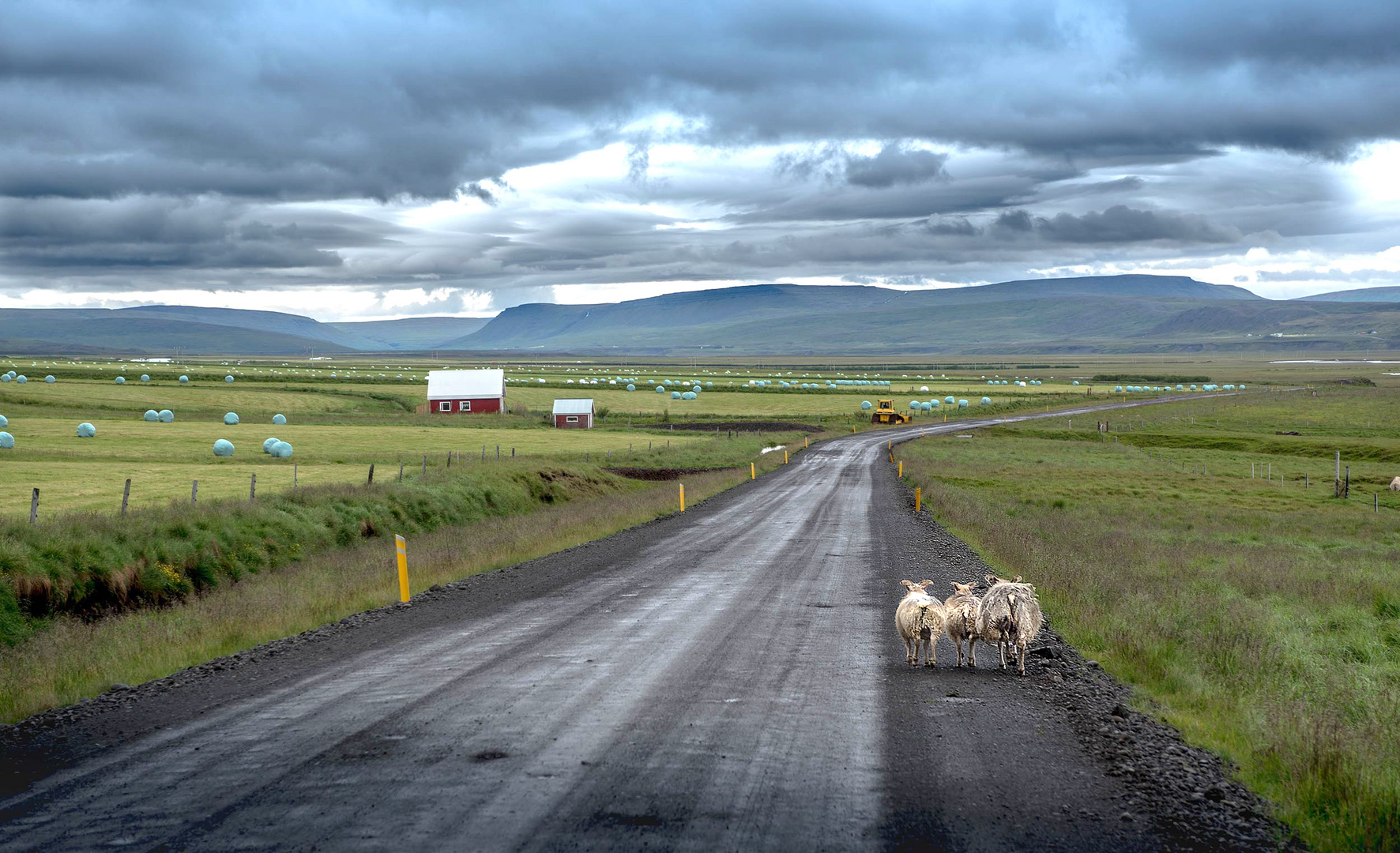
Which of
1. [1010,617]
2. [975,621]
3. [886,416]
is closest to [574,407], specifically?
[886,416]

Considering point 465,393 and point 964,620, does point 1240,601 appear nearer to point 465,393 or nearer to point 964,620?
point 964,620

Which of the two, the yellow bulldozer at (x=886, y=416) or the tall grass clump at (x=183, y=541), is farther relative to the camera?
the yellow bulldozer at (x=886, y=416)

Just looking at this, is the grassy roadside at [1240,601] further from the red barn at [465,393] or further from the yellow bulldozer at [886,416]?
the red barn at [465,393]

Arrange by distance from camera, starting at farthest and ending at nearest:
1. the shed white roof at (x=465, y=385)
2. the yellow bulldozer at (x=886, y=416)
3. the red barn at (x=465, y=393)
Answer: the shed white roof at (x=465, y=385) → the yellow bulldozer at (x=886, y=416) → the red barn at (x=465, y=393)

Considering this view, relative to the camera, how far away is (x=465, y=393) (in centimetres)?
9606

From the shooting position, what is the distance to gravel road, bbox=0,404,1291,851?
7293mm

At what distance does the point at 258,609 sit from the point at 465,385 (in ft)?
268

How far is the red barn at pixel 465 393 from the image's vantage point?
9538 centimetres

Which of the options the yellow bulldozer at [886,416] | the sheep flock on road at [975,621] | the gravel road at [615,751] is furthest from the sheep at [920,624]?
the yellow bulldozer at [886,416]

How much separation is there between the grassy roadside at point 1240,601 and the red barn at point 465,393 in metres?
53.1

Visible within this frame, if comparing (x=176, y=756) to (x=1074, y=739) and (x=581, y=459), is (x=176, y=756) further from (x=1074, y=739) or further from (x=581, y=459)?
(x=581, y=459)

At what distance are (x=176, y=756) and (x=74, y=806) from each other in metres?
1.25

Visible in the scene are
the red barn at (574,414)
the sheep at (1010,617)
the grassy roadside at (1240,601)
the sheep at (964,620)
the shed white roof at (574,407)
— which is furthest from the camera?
the shed white roof at (574,407)

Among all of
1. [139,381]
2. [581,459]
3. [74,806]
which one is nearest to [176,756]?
[74,806]
